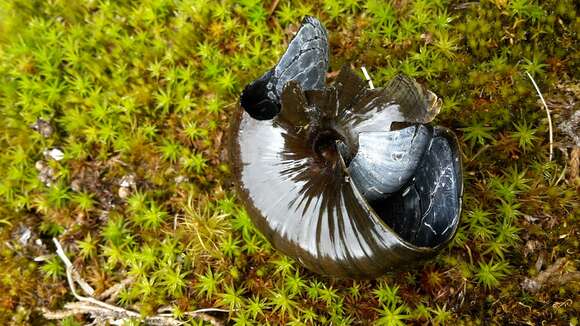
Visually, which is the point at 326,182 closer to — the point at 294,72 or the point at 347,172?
the point at 347,172

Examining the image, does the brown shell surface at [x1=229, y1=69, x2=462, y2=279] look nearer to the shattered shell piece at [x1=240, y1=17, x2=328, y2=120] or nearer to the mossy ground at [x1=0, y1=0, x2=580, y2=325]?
the shattered shell piece at [x1=240, y1=17, x2=328, y2=120]

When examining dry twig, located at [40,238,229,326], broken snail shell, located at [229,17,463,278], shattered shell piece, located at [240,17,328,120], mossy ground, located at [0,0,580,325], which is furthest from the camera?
dry twig, located at [40,238,229,326]

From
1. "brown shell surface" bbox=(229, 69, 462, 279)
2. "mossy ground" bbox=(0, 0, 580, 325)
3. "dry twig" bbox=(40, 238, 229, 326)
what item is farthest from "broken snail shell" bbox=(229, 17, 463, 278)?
"dry twig" bbox=(40, 238, 229, 326)

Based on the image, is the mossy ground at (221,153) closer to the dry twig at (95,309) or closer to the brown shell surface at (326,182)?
the dry twig at (95,309)

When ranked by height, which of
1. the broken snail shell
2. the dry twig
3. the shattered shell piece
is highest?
the shattered shell piece

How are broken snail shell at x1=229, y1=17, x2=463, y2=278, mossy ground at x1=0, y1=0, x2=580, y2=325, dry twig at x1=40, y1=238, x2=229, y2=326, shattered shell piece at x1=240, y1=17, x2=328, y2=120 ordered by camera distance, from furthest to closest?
dry twig at x1=40, y1=238, x2=229, y2=326
mossy ground at x1=0, y1=0, x2=580, y2=325
shattered shell piece at x1=240, y1=17, x2=328, y2=120
broken snail shell at x1=229, y1=17, x2=463, y2=278

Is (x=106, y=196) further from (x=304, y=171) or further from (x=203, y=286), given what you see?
(x=304, y=171)
